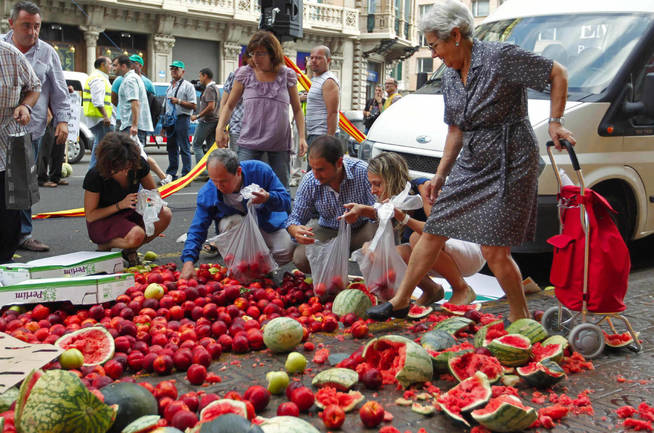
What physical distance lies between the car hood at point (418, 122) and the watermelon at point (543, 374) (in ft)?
9.97

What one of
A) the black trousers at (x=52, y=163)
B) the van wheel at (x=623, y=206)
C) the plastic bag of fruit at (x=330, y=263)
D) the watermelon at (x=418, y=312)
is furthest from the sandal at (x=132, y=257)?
the black trousers at (x=52, y=163)

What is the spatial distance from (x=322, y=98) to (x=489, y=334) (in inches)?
220

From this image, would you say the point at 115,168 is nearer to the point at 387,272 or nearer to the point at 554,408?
the point at 387,272

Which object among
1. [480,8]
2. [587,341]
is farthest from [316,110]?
[480,8]

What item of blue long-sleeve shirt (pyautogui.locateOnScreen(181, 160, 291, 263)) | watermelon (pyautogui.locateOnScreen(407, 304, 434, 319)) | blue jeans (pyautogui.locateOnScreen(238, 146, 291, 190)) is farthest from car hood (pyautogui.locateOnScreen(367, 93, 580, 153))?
watermelon (pyautogui.locateOnScreen(407, 304, 434, 319))

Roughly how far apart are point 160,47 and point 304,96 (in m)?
23.0

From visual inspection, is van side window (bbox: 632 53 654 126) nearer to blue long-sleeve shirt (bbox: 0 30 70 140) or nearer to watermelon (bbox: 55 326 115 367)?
watermelon (bbox: 55 326 115 367)

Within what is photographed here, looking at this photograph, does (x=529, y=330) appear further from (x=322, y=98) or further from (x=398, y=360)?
(x=322, y=98)

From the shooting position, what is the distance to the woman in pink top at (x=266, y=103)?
24.4ft

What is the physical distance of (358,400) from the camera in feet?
11.5

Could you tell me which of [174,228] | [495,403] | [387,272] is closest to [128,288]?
[387,272]

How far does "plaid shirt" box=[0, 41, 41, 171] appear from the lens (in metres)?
6.21

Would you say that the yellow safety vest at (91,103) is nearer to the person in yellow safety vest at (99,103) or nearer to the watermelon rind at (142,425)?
the person in yellow safety vest at (99,103)

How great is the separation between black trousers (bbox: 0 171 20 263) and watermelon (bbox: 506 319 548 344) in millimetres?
4632
